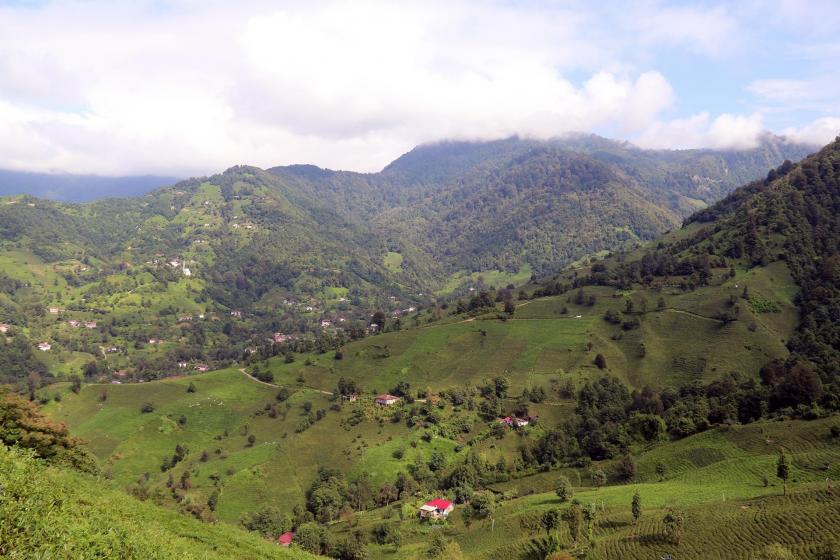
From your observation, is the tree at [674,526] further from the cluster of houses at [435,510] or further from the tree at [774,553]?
the cluster of houses at [435,510]

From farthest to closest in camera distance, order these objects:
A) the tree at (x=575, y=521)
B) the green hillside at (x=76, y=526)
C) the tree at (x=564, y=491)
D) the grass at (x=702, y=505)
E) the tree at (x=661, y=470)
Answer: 1. the tree at (x=661, y=470)
2. the tree at (x=564, y=491)
3. the tree at (x=575, y=521)
4. the grass at (x=702, y=505)
5. the green hillside at (x=76, y=526)

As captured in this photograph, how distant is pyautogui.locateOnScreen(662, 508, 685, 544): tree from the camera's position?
44.1m

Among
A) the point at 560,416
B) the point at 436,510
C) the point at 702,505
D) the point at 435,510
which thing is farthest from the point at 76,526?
the point at 560,416

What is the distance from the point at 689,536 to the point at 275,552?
3451cm

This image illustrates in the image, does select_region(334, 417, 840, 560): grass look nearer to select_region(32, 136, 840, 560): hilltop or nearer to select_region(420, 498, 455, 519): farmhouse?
select_region(32, 136, 840, 560): hilltop

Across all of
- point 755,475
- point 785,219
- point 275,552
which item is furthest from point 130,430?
point 785,219

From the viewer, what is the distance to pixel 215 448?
96.3 meters

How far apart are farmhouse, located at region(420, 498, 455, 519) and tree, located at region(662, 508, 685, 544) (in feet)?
96.5

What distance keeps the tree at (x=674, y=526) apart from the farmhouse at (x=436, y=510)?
29.4 metres

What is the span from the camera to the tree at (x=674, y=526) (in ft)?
145

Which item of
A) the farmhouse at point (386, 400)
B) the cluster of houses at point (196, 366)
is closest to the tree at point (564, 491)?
the farmhouse at point (386, 400)

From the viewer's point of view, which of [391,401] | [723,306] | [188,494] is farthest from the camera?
[723,306]

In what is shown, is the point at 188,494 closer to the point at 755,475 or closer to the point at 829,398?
the point at 755,475

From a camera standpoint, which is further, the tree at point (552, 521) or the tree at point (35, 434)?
the tree at point (552, 521)
